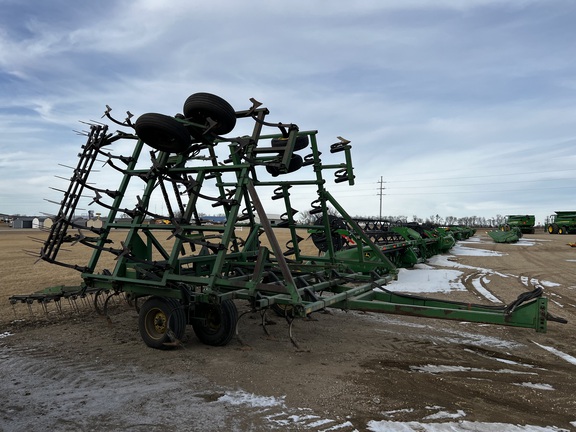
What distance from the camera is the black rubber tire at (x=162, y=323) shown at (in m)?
4.92

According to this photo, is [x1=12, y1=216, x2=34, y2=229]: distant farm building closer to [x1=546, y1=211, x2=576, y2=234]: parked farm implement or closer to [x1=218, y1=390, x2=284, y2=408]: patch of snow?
[x1=546, y1=211, x2=576, y2=234]: parked farm implement

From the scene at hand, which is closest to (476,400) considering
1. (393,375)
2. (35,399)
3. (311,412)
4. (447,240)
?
(393,375)

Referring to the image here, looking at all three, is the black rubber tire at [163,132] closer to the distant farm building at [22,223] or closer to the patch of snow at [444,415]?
the patch of snow at [444,415]

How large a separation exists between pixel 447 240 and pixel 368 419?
681 inches

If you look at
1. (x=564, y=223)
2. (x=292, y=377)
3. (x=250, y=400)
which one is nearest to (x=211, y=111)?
(x=292, y=377)

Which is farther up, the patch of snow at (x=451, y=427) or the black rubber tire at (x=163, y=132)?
the black rubber tire at (x=163, y=132)

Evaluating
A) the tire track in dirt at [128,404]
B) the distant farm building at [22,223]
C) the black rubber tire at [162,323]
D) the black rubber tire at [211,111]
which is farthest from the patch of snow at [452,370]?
the distant farm building at [22,223]

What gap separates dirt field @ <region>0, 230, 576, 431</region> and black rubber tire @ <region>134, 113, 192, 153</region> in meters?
2.46

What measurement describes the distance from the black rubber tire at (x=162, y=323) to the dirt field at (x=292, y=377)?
144 millimetres

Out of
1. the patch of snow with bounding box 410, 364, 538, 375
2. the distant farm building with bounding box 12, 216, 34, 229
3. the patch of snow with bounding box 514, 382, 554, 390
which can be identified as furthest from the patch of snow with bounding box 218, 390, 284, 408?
the distant farm building with bounding box 12, 216, 34, 229

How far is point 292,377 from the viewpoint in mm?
4211

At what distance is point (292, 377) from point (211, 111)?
327 centimetres

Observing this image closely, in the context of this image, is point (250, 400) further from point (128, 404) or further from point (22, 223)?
point (22, 223)

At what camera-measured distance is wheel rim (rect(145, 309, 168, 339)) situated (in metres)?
5.14
